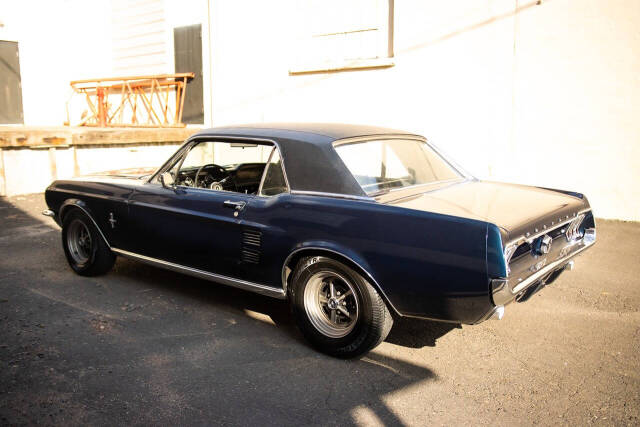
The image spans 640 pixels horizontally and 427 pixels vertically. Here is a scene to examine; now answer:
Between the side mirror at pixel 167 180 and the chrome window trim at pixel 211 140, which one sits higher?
the chrome window trim at pixel 211 140

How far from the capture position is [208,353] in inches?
133

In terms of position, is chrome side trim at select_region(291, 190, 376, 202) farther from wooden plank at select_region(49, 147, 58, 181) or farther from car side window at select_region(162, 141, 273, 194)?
wooden plank at select_region(49, 147, 58, 181)

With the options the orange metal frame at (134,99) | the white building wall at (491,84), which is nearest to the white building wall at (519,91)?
the white building wall at (491,84)

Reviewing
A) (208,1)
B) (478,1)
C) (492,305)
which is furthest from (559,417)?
(208,1)

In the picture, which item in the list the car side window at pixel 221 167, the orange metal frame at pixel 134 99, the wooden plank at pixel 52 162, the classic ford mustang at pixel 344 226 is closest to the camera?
the classic ford mustang at pixel 344 226

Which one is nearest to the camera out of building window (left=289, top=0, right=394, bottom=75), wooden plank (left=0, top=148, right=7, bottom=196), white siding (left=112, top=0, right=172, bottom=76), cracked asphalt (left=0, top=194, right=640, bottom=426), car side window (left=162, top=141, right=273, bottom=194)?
cracked asphalt (left=0, top=194, right=640, bottom=426)

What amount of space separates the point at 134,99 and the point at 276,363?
10.4 m

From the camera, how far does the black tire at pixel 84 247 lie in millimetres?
4727

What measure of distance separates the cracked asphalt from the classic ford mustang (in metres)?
0.32

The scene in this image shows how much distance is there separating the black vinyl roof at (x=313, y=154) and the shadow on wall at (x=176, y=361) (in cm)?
101

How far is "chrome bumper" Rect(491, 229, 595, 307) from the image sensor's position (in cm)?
274

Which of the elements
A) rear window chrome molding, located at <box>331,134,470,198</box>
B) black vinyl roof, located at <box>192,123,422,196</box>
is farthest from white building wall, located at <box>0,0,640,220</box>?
black vinyl roof, located at <box>192,123,422,196</box>

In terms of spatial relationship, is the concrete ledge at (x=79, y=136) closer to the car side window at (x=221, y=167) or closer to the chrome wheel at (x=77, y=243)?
the chrome wheel at (x=77, y=243)

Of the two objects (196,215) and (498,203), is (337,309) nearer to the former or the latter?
(498,203)
